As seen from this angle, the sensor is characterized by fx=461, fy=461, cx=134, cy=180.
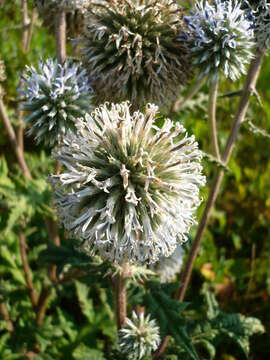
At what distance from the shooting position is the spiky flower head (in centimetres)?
233

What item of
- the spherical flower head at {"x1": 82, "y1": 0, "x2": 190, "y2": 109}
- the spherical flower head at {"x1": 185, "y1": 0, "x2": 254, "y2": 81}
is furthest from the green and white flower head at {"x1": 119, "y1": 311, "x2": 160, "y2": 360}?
the spherical flower head at {"x1": 185, "y1": 0, "x2": 254, "y2": 81}

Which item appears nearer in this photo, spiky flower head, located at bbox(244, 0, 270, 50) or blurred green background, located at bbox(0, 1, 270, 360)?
spiky flower head, located at bbox(244, 0, 270, 50)

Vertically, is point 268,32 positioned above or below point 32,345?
above

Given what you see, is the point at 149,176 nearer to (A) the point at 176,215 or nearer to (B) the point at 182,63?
(A) the point at 176,215

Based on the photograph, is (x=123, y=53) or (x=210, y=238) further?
(x=210, y=238)

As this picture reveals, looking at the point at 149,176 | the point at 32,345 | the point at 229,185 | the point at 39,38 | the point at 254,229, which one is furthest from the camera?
the point at 39,38

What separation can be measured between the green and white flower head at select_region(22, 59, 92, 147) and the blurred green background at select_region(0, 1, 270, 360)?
1.18 ft

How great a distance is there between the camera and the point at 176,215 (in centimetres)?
191

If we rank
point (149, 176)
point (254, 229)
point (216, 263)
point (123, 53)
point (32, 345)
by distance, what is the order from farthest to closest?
point (254, 229), point (216, 263), point (32, 345), point (123, 53), point (149, 176)

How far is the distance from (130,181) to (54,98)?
65 centimetres

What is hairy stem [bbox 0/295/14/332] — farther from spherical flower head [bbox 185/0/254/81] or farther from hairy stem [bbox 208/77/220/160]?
spherical flower head [bbox 185/0/254/81]

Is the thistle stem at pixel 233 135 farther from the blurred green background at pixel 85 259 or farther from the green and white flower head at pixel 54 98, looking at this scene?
the green and white flower head at pixel 54 98

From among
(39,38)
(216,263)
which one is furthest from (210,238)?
(39,38)

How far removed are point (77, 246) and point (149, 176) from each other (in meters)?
0.93
